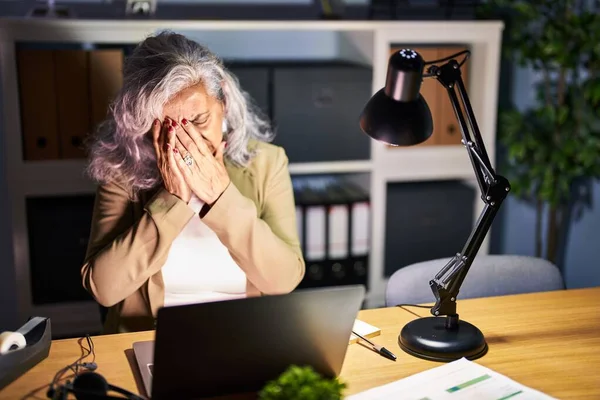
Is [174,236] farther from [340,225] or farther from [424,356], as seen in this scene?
[340,225]

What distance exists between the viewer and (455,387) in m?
1.27

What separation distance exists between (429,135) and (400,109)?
2.9 inches

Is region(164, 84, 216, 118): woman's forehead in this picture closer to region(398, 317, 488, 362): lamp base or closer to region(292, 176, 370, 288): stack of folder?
region(398, 317, 488, 362): lamp base

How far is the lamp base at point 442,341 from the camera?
1398 millimetres

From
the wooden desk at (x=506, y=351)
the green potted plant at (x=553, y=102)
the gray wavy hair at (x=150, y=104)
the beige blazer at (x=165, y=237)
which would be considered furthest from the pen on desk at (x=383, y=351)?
the green potted plant at (x=553, y=102)

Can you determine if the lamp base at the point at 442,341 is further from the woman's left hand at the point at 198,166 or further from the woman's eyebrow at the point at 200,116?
the woman's eyebrow at the point at 200,116

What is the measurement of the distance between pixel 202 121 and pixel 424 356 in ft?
2.30

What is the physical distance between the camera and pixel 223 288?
5.93 feet

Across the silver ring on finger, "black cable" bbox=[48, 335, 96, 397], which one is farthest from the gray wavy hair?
"black cable" bbox=[48, 335, 96, 397]

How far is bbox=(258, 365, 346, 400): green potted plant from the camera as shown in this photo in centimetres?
100

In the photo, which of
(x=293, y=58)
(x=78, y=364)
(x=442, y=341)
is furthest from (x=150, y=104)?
(x=293, y=58)

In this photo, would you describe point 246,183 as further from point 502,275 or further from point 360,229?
point 360,229

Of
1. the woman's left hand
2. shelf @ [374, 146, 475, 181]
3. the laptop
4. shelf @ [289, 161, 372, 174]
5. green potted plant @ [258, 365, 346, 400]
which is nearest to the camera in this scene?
green potted plant @ [258, 365, 346, 400]

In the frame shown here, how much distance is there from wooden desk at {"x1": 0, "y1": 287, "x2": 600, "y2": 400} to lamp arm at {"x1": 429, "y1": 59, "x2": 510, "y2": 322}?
0.47 ft
